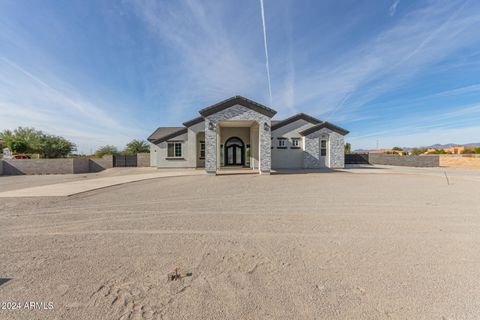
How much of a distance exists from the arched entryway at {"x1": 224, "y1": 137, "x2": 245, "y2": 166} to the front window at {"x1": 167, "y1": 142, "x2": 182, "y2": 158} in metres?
5.20

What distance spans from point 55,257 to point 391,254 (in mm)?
6061

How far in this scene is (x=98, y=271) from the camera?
118 inches

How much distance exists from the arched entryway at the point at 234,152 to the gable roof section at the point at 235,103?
679cm

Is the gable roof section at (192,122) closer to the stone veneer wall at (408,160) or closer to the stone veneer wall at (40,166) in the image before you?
the stone veneer wall at (40,166)

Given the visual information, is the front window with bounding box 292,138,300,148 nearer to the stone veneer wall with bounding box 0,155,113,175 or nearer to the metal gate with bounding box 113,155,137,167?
the metal gate with bounding box 113,155,137,167

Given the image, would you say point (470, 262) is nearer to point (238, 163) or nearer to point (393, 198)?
point (393, 198)

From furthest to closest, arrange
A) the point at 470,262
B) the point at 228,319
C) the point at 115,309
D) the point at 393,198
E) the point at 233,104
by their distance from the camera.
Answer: the point at 233,104, the point at 393,198, the point at 470,262, the point at 115,309, the point at 228,319

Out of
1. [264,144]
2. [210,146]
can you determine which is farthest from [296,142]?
[210,146]

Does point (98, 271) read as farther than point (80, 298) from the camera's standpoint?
Yes

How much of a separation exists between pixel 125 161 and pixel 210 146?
16.2m

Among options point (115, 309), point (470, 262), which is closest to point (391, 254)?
point (470, 262)

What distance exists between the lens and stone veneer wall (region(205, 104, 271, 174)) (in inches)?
564

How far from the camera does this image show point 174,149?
21.3 m

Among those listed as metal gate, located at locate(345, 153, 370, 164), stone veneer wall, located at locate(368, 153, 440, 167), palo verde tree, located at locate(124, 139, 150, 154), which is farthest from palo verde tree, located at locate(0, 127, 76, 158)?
stone veneer wall, located at locate(368, 153, 440, 167)
